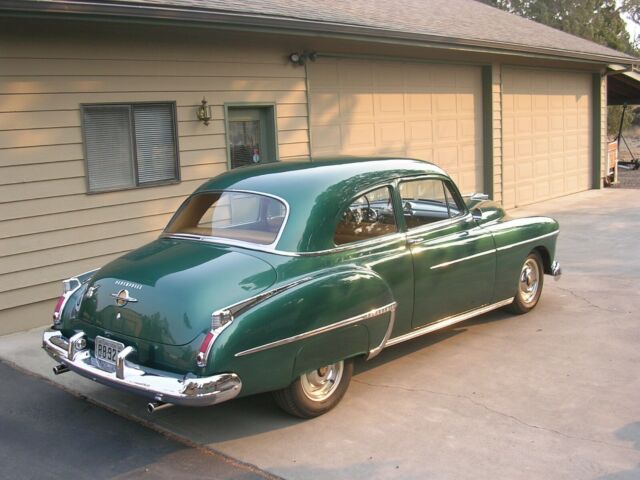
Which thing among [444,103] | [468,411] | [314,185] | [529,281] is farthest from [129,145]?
[444,103]

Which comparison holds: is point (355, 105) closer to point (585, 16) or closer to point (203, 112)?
point (203, 112)

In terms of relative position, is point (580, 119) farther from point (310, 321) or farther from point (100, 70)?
point (310, 321)

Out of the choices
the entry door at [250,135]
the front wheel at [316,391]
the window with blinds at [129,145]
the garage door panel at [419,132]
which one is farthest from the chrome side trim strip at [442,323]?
the garage door panel at [419,132]

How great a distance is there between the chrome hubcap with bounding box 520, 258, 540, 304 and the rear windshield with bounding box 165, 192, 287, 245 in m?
3.03

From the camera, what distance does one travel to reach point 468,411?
4.80 metres

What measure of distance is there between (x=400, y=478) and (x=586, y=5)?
4287 centimetres

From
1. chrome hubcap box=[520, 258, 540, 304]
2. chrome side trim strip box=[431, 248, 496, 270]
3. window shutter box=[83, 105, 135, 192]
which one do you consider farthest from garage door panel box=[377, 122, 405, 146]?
chrome side trim strip box=[431, 248, 496, 270]

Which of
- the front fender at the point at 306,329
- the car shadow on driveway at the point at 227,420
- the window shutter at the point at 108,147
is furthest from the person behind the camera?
the window shutter at the point at 108,147

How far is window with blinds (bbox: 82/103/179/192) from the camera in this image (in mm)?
7609

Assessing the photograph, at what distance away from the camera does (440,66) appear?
12.6 metres

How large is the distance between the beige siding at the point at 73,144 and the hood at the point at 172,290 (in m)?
2.51

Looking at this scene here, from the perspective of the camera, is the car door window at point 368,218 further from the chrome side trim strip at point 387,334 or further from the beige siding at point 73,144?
the beige siding at point 73,144

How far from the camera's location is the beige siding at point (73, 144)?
695cm

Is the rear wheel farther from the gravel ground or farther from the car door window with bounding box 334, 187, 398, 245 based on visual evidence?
the gravel ground
